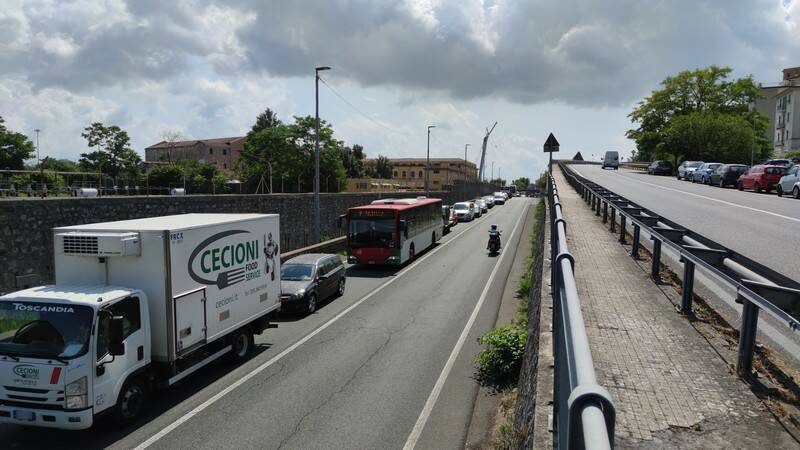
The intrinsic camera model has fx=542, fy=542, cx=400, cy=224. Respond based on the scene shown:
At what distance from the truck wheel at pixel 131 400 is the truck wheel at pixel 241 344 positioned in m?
2.88

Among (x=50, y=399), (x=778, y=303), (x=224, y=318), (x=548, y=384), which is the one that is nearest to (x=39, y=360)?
(x=50, y=399)

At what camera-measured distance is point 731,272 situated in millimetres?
6652

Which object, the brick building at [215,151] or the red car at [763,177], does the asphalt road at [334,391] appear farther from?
the brick building at [215,151]

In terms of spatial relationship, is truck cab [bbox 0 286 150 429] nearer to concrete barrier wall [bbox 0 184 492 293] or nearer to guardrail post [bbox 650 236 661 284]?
guardrail post [bbox 650 236 661 284]

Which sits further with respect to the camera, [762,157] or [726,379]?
[762,157]

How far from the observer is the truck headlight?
27.1 ft

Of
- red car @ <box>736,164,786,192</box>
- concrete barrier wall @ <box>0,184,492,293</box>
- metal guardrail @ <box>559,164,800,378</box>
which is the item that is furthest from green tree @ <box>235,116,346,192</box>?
metal guardrail @ <box>559,164,800,378</box>

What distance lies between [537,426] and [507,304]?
14.7m

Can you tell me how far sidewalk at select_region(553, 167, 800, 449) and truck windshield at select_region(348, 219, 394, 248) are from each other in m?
17.3

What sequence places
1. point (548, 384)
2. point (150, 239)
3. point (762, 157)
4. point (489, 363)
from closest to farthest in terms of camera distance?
1. point (548, 384)
2. point (150, 239)
3. point (489, 363)
4. point (762, 157)

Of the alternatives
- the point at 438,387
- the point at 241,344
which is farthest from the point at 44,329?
the point at 438,387

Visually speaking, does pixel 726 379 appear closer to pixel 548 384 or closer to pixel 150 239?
pixel 548 384

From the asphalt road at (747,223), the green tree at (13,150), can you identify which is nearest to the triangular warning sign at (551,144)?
the asphalt road at (747,223)

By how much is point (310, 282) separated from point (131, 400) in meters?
8.73
